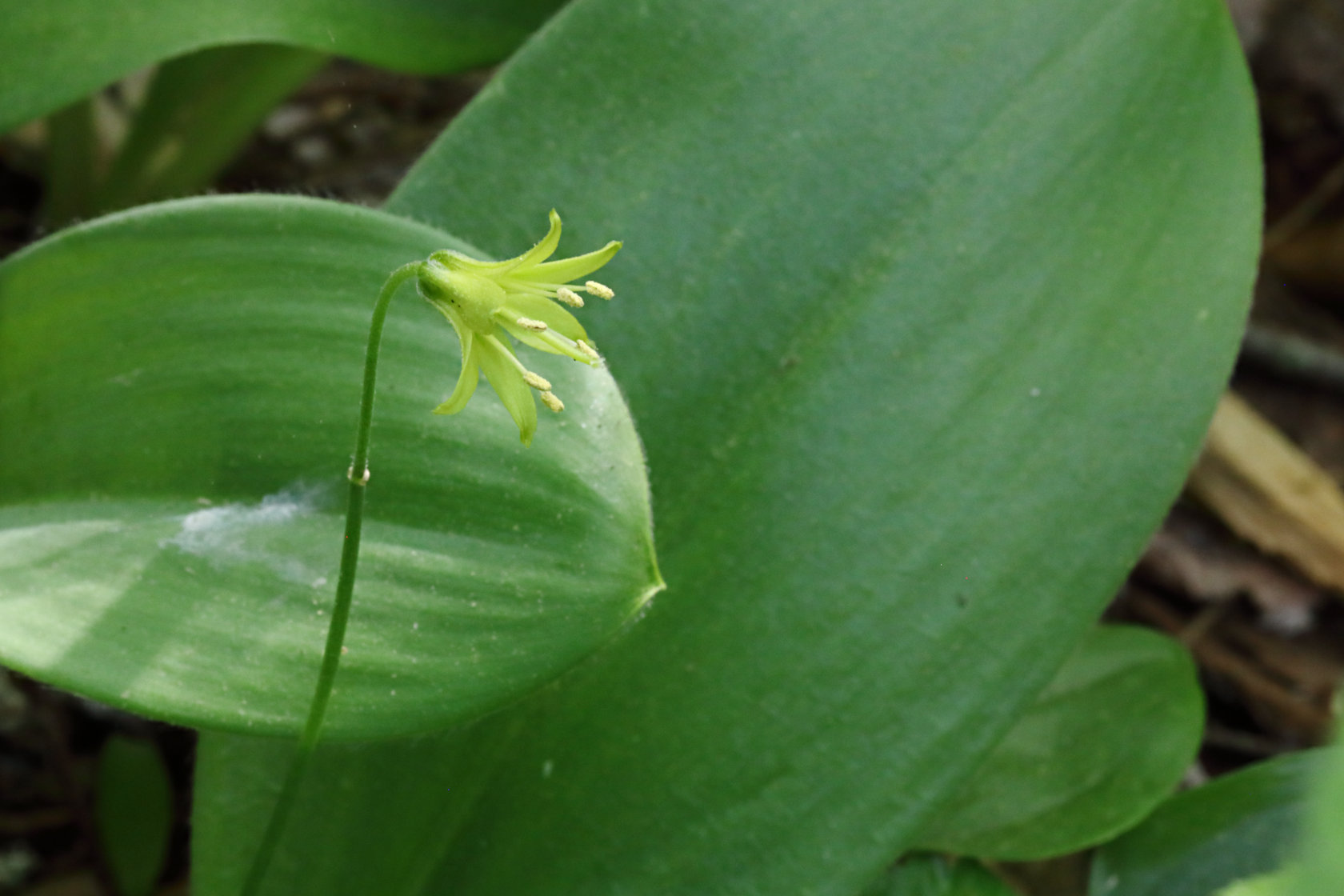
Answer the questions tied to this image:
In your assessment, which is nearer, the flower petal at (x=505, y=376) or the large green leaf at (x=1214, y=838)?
the flower petal at (x=505, y=376)

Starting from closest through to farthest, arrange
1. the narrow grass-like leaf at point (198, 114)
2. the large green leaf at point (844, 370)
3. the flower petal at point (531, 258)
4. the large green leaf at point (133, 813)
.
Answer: the flower petal at point (531, 258) < the large green leaf at point (844, 370) < the large green leaf at point (133, 813) < the narrow grass-like leaf at point (198, 114)

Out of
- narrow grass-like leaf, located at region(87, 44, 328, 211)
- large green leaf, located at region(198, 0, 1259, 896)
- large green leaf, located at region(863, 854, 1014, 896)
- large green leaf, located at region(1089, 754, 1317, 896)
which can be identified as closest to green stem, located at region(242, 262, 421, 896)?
large green leaf, located at region(198, 0, 1259, 896)

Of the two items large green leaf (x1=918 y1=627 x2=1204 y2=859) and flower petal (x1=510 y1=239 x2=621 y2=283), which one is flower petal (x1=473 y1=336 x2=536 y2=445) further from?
large green leaf (x1=918 y1=627 x2=1204 y2=859)

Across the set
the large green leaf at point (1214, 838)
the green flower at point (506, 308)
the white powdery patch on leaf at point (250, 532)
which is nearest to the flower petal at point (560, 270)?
the green flower at point (506, 308)

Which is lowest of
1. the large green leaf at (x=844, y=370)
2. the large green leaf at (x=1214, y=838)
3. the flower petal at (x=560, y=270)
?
the large green leaf at (x=1214, y=838)

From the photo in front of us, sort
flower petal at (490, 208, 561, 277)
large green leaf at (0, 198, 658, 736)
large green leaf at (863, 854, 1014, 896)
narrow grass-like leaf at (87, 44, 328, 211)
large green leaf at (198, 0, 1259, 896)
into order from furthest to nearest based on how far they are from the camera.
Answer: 1. narrow grass-like leaf at (87, 44, 328, 211)
2. large green leaf at (863, 854, 1014, 896)
3. large green leaf at (198, 0, 1259, 896)
4. large green leaf at (0, 198, 658, 736)
5. flower petal at (490, 208, 561, 277)

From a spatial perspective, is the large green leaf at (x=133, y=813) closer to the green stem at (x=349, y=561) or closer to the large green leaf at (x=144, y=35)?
the green stem at (x=349, y=561)

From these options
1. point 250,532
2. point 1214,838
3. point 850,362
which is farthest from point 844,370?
point 1214,838

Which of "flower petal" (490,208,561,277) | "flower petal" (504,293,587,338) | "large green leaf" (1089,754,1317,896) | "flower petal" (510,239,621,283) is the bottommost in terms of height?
"large green leaf" (1089,754,1317,896)
